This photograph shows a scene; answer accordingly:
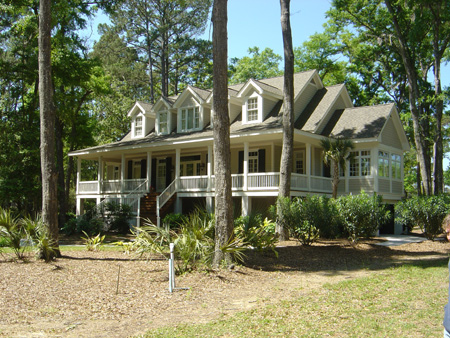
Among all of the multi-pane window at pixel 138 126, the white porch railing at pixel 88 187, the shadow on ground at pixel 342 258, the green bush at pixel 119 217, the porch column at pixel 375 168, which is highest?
the multi-pane window at pixel 138 126

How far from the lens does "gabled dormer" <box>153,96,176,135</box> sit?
2564 cm

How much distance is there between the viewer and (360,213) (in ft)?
46.0

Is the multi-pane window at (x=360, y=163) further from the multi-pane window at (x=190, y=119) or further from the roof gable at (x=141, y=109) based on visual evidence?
the roof gable at (x=141, y=109)

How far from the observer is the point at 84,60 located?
23.2 m

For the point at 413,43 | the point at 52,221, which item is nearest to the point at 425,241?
the point at 413,43

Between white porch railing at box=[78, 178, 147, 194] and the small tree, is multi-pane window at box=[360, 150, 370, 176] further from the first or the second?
white porch railing at box=[78, 178, 147, 194]

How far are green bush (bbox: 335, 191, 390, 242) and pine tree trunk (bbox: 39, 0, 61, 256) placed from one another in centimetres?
893

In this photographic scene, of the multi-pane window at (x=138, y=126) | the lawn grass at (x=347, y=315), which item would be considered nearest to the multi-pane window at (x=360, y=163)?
the lawn grass at (x=347, y=315)

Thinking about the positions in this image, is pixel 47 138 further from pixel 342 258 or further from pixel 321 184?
pixel 321 184

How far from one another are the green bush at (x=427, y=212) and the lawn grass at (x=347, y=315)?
8736 mm

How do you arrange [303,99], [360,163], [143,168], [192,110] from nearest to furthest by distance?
[360,163] → [303,99] → [192,110] → [143,168]

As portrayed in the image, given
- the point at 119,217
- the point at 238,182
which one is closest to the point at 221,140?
the point at 238,182

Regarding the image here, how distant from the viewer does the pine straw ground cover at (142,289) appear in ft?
21.8

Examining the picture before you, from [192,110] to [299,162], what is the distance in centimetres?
708
